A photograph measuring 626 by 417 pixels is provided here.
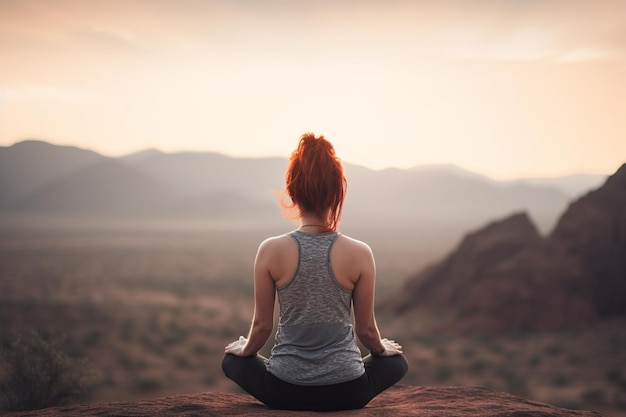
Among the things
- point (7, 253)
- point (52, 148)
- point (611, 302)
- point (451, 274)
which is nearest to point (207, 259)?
point (7, 253)

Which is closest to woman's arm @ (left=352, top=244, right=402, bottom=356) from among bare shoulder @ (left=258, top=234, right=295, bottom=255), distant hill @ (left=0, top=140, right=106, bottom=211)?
bare shoulder @ (left=258, top=234, right=295, bottom=255)

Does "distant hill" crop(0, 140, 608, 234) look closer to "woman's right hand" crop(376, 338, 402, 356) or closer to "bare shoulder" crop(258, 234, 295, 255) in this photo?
"woman's right hand" crop(376, 338, 402, 356)

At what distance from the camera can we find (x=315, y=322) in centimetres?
342

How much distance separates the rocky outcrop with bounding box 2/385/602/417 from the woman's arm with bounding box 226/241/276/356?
17.5 inches

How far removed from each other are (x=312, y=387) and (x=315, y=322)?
42 centimetres

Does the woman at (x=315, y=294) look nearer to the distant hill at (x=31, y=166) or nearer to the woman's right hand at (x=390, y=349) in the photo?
the woman's right hand at (x=390, y=349)

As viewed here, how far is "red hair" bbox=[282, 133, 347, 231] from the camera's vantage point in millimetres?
3318

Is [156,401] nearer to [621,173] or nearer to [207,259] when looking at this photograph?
[621,173]

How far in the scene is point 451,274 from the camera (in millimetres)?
19656

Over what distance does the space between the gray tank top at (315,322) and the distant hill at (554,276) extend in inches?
549

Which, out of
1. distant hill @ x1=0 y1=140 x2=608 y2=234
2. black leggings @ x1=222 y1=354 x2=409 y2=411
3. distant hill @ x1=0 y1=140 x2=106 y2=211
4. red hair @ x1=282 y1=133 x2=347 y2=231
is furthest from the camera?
distant hill @ x1=0 y1=140 x2=608 y2=234

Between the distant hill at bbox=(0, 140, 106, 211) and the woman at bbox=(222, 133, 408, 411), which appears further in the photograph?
the distant hill at bbox=(0, 140, 106, 211)

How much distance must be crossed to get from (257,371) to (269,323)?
356mm

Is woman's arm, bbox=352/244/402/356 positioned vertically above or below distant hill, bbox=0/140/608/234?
below
